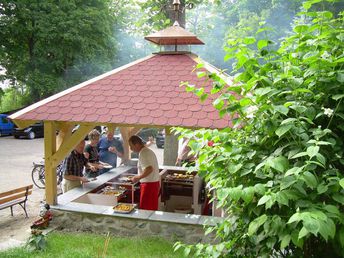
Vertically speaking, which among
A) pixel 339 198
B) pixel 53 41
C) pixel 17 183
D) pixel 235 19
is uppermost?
pixel 235 19

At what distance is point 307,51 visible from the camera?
2.53 m

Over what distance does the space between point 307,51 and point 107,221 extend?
4.78 meters

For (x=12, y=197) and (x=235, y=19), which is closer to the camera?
(x=12, y=197)

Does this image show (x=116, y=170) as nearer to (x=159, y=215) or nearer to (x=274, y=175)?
(x=159, y=215)

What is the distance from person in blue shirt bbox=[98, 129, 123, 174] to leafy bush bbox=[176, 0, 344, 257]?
668 cm

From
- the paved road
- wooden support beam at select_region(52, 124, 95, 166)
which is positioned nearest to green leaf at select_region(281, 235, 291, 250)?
wooden support beam at select_region(52, 124, 95, 166)

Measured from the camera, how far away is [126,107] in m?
5.98

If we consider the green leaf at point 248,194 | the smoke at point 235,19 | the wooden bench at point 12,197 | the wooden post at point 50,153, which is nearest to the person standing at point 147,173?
the wooden post at point 50,153

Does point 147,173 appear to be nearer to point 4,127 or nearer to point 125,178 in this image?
point 125,178

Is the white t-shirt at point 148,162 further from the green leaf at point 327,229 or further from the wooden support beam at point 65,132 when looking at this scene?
the green leaf at point 327,229

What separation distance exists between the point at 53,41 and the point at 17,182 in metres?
17.3

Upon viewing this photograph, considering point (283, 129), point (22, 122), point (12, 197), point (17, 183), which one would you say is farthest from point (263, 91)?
point (17, 183)

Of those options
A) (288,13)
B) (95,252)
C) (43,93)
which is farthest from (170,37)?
(43,93)

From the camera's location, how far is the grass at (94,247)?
525cm
